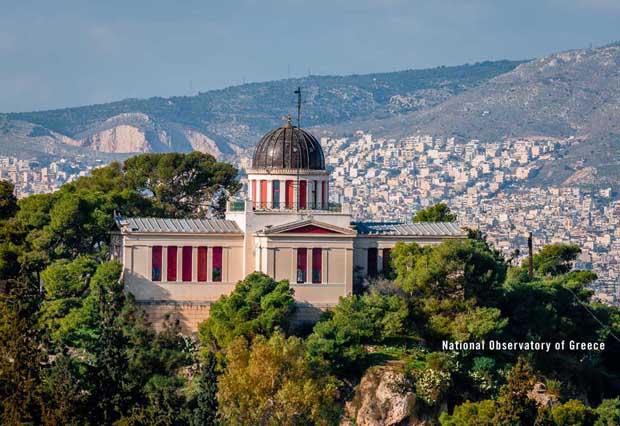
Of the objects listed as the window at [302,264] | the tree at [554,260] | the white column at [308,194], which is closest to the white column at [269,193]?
the white column at [308,194]

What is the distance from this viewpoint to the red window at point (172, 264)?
244 ft

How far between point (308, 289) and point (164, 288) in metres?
5.74

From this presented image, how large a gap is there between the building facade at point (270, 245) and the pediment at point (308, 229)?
4 centimetres

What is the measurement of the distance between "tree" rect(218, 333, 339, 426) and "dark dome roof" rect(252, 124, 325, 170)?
11.6m

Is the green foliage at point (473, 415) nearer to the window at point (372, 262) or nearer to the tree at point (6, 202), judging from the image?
the window at point (372, 262)

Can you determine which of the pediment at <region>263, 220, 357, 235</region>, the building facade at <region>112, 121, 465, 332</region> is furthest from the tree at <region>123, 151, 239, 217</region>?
the pediment at <region>263, 220, 357, 235</region>

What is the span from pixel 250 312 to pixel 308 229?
4.91 metres

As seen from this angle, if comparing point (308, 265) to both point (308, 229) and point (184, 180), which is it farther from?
point (184, 180)

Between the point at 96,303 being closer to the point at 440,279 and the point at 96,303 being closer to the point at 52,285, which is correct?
the point at 52,285

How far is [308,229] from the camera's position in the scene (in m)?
74.2

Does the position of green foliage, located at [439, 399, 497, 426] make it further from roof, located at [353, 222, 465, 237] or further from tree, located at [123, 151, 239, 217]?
tree, located at [123, 151, 239, 217]

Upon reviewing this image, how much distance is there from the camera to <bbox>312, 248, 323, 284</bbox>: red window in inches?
2918

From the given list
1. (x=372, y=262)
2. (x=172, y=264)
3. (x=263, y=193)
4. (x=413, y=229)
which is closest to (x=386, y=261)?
(x=372, y=262)

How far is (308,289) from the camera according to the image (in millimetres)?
74000
